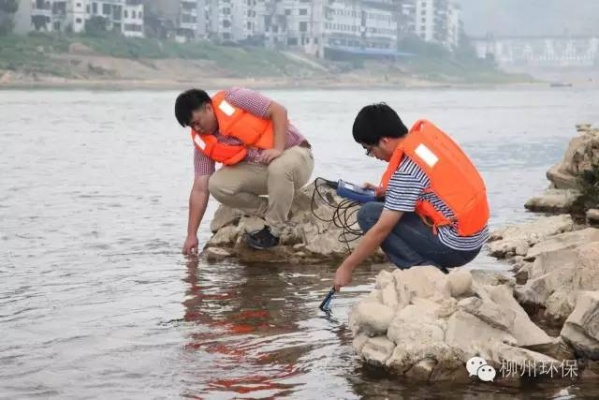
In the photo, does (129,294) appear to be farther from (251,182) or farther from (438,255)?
(438,255)

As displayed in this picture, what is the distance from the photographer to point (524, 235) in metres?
9.10

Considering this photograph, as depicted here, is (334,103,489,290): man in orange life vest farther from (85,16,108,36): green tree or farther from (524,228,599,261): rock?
(85,16,108,36): green tree

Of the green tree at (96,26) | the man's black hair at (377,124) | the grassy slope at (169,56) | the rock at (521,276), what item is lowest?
the grassy slope at (169,56)

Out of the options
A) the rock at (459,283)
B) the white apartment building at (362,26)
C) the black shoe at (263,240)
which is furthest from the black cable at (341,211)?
the white apartment building at (362,26)

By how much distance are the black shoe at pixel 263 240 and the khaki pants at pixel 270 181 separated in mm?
52

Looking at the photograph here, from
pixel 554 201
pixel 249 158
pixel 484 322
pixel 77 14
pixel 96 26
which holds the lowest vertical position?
pixel 96 26

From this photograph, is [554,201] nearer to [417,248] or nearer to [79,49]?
[417,248]

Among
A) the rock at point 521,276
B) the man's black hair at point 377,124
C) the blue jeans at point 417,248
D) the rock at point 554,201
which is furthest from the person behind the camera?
the rock at point 554,201

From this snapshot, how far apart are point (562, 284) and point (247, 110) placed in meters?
2.75

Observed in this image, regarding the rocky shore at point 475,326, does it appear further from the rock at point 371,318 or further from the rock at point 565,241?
the rock at point 565,241

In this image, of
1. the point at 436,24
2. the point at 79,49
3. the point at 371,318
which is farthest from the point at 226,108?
the point at 436,24

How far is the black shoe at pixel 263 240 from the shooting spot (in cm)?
873

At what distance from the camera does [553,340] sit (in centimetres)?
545

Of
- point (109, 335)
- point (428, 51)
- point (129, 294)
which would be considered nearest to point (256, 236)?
point (129, 294)
